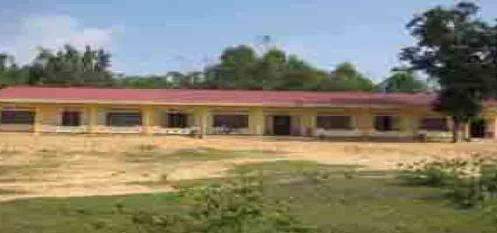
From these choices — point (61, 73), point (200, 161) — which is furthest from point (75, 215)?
point (61, 73)

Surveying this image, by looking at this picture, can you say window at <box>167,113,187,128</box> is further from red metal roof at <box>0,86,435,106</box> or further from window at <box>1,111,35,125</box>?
window at <box>1,111,35,125</box>

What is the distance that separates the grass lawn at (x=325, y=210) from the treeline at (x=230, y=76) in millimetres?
54553

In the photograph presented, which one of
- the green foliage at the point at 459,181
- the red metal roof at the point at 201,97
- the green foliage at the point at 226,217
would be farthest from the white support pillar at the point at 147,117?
the green foliage at the point at 226,217

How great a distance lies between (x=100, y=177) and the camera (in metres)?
22.2

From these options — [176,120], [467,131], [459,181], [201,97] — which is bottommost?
[459,181]

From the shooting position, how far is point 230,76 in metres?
79.6

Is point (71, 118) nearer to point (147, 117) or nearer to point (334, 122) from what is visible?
point (147, 117)

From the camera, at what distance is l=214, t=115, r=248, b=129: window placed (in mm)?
53031

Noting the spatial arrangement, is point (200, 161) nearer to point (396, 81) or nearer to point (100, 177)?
point (100, 177)

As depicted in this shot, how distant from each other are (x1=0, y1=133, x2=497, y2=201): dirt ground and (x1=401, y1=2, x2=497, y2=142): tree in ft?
13.7

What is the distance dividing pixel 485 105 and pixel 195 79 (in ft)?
123

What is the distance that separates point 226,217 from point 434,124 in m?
45.8

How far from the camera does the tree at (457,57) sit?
46938mm

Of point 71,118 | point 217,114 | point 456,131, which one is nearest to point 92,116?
point 71,118
